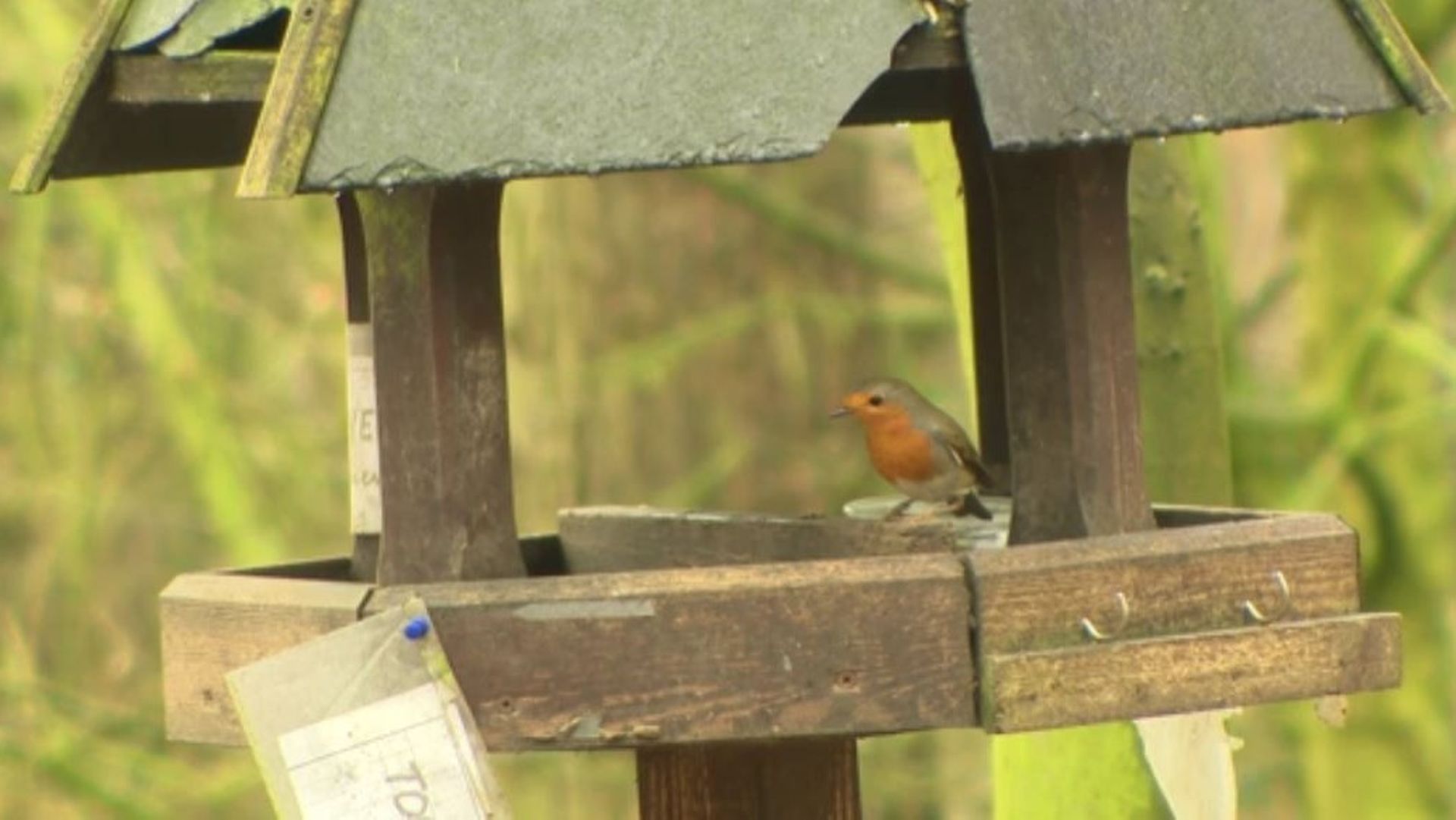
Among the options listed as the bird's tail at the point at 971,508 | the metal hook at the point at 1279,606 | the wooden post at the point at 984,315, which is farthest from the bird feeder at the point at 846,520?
the wooden post at the point at 984,315

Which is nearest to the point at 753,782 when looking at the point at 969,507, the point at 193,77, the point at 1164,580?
the point at 969,507

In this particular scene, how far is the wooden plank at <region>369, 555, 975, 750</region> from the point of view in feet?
9.29

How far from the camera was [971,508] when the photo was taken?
12.0 ft

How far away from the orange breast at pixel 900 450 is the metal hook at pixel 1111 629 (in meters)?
0.70

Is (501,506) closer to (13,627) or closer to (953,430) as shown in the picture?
(953,430)

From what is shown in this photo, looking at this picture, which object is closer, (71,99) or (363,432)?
(71,99)

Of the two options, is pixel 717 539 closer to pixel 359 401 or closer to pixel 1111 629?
pixel 359 401

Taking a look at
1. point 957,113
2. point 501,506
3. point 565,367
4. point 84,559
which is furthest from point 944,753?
point 501,506

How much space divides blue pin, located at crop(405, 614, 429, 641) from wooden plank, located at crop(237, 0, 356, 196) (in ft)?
1.56

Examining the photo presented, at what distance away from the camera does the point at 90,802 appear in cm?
Answer: 666

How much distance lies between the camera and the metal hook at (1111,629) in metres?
2.96

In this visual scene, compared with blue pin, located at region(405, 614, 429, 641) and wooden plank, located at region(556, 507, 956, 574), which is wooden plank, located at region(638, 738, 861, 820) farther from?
blue pin, located at region(405, 614, 429, 641)

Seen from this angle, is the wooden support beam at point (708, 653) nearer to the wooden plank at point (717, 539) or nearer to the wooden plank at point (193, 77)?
the wooden plank at point (717, 539)

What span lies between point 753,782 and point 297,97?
3.73 feet
